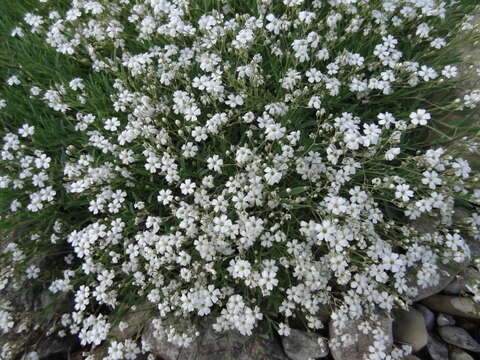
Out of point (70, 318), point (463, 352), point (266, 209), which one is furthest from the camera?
point (70, 318)

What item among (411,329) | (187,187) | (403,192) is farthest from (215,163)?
(411,329)

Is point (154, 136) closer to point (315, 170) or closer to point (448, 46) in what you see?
point (315, 170)

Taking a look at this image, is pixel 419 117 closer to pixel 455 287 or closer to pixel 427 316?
pixel 455 287

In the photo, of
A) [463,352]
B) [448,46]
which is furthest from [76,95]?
[463,352]

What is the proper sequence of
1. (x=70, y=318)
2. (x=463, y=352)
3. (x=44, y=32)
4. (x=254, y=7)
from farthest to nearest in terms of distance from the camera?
(x=44, y=32), (x=254, y=7), (x=70, y=318), (x=463, y=352)

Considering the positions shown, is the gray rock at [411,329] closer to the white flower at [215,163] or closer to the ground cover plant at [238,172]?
the ground cover plant at [238,172]

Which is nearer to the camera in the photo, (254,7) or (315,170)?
(315,170)

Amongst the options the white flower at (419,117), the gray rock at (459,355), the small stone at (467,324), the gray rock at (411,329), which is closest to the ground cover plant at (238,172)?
the white flower at (419,117)
